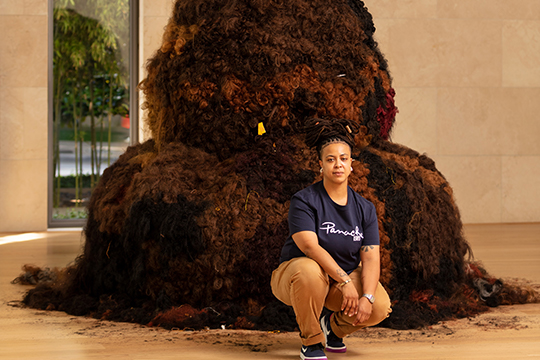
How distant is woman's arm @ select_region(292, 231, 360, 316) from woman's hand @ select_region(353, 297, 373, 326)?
0.04 feet

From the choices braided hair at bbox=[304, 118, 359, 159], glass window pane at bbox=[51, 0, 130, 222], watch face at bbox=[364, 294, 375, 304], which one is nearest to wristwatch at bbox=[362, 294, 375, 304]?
watch face at bbox=[364, 294, 375, 304]

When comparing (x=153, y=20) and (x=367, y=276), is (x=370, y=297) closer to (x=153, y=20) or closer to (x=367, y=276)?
(x=367, y=276)

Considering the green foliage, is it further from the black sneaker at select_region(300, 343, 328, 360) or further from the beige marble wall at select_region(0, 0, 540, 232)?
the black sneaker at select_region(300, 343, 328, 360)

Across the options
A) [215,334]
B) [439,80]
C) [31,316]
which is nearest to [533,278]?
[215,334]

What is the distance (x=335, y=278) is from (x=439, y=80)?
423 centimetres

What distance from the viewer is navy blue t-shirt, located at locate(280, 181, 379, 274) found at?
72.8 inches

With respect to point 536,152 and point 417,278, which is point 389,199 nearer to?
point 417,278

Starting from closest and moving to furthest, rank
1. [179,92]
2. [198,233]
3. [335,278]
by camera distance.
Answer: [335,278]
[198,233]
[179,92]

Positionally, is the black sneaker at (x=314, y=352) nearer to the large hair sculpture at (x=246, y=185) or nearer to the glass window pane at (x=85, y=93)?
the large hair sculpture at (x=246, y=185)

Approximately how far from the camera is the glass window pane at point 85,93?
541 cm

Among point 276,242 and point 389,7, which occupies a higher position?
point 389,7

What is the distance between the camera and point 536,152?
226 inches

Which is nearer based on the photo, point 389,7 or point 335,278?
point 335,278

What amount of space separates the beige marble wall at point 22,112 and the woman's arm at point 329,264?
389 cm
